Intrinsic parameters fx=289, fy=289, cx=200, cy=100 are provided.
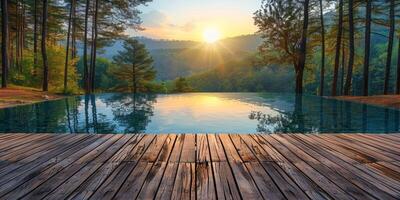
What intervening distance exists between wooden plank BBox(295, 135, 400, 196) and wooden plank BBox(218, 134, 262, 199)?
1.13m

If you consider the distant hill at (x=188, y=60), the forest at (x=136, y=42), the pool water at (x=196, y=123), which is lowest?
the pool water at (x=196, y=123)

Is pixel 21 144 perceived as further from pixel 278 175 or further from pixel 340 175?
pixel 340 175

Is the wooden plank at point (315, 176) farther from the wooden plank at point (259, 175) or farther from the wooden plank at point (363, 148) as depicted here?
the wooden plank at point (363, 148)

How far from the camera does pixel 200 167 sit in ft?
10.5

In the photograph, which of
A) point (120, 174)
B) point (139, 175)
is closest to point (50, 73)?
point (120, 174)

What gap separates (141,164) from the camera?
3281mm

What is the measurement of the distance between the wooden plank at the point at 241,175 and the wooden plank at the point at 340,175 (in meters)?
0.79

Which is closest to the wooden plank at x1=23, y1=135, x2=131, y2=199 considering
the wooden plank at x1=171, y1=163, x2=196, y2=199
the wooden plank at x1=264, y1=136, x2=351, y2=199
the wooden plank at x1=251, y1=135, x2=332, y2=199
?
the wooden plank at x1=171, y1=163, x2=196, y2=199

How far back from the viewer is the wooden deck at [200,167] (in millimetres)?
2502

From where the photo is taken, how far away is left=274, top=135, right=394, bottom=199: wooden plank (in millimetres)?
2479

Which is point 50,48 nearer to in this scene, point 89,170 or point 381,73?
point 89,170

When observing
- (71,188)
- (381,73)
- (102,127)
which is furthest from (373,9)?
(381,73)

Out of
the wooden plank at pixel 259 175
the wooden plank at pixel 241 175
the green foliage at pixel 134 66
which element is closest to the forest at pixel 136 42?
the green foliage at pixel 134 66

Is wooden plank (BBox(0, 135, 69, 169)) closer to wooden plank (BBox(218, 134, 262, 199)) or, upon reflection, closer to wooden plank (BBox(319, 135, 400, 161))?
wooden plank (BBox(218, 134, 262, 199))
